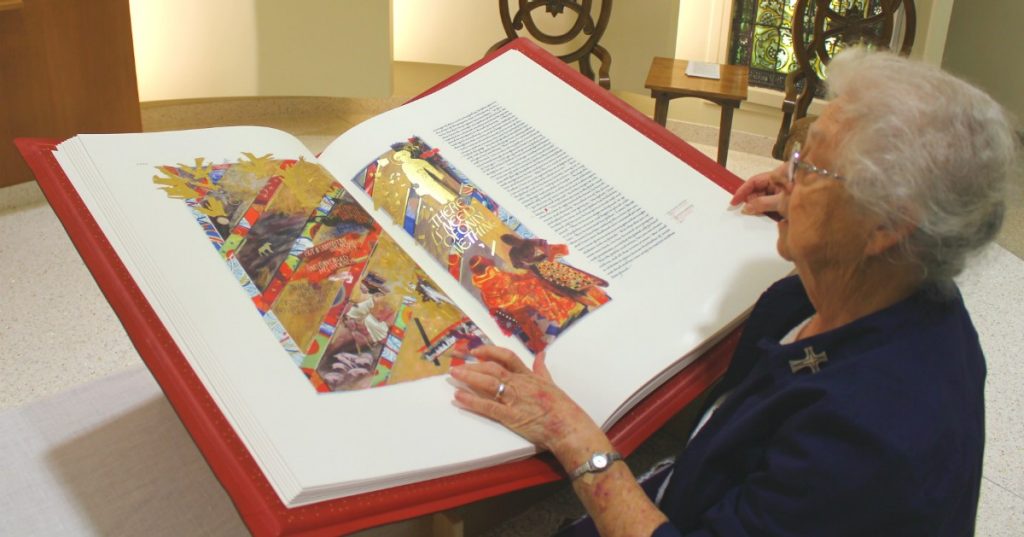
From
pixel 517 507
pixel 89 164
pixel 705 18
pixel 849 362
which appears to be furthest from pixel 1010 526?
pixel 705 18

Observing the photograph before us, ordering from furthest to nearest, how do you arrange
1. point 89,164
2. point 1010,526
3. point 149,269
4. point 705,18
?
point 705,18 → point 1010,526 → point 89,164 → point 149,269

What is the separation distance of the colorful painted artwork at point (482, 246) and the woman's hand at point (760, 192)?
308 millimetres

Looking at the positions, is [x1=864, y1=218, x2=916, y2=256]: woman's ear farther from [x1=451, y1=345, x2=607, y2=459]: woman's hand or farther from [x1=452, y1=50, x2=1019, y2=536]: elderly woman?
[x1=451, y1=345, x2=607, y2=459]: woman's hand

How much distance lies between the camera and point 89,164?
1.32m

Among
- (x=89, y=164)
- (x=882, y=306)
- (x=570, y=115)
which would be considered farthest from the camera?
(x=570, y=115)

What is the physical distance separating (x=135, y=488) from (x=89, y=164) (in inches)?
25.6

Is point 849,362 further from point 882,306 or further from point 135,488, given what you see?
point 135,488

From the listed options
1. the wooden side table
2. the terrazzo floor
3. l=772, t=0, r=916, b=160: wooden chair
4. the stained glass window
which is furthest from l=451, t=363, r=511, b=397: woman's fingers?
the stained glass window

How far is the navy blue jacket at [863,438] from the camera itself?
0.93 m

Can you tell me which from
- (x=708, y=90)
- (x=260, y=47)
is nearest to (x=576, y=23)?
(x=708, y=90)

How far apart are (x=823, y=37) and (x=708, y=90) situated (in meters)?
0.53

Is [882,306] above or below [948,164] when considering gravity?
below

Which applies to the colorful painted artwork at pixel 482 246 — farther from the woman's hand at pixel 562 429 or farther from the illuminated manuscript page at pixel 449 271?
the woman's hand at pixel 562 429

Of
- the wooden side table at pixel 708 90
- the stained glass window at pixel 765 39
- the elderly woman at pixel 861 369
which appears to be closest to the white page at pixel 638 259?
the elderly woman at pixel 861 369
